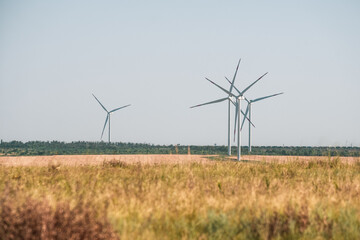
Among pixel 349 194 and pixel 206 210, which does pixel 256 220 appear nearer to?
pixel 206 210

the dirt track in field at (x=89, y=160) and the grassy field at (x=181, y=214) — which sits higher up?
the dirt track in field at (x=89, y=160)

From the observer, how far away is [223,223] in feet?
32.6

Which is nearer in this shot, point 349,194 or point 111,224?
point 111,224

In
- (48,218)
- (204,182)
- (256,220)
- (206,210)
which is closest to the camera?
(48,218)

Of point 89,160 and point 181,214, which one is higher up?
point 89,160

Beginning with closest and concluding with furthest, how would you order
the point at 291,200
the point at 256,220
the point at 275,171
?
1. the point at 256,220
2. the point at 291,200
3. the point at 275,171

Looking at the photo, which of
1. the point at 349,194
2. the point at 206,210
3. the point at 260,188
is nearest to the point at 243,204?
the point at 206,210

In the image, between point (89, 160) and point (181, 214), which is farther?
point (89, 160)

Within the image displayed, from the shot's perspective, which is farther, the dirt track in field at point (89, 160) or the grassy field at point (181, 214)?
the dirt track in field at point (89, 160)

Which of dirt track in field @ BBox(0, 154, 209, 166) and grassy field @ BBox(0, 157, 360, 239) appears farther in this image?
dirt track in field @ BBox(0, 154, 209, 166)

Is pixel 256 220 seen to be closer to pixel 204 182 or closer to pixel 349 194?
pixel 349 194

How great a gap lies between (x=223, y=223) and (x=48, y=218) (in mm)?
3765

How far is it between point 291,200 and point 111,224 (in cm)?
505

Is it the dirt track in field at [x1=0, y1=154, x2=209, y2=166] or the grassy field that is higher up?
the dirt track in field at [x1=0, y1=154, x2=209, y2=166]
